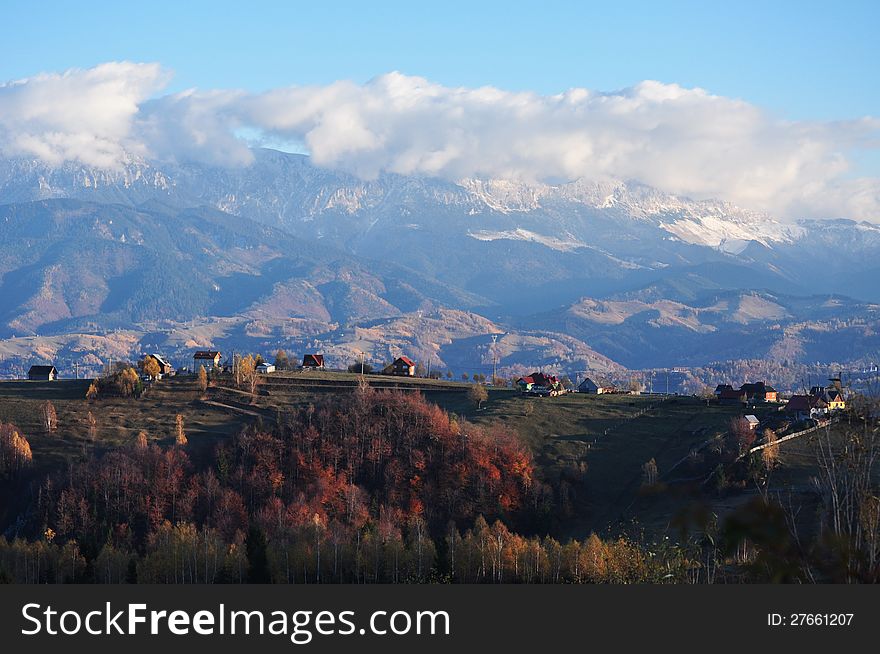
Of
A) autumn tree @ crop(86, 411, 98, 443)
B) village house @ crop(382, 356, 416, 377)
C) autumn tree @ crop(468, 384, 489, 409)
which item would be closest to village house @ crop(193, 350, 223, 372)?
village house @ crop(382, 356, 416, 377)

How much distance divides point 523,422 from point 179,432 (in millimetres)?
44234

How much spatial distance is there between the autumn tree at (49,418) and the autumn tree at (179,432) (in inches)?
592

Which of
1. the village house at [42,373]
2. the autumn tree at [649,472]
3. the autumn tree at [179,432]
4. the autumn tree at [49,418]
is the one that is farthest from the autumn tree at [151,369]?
the autumn tree at [649,472]

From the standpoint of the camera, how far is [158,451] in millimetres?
125312

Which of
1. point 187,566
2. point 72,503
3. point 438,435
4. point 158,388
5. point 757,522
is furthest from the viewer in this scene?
point 158,388

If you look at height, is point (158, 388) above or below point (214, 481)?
above

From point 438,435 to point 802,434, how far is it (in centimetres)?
4181

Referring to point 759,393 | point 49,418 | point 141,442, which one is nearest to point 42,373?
point 49,418

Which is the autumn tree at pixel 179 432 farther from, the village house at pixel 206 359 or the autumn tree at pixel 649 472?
→ the autumn tree at pixel 649 472

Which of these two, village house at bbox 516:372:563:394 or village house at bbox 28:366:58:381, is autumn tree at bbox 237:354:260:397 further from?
village house at bbox 516:372:563:394

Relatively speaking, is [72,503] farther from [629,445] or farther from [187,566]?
[629,445]

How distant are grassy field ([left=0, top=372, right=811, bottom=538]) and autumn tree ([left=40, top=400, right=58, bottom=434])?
762 mm

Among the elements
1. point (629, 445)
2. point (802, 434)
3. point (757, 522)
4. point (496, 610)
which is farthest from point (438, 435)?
point (757, 522)

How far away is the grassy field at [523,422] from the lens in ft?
405
